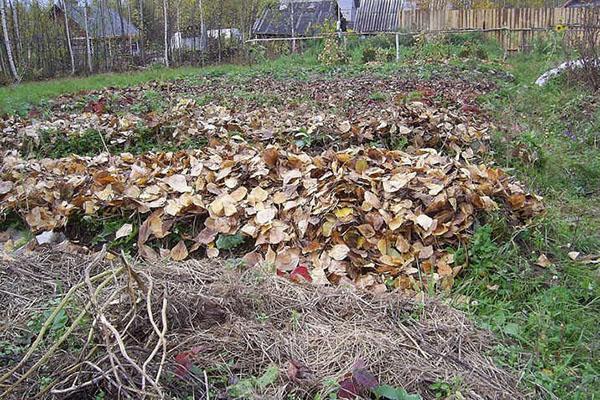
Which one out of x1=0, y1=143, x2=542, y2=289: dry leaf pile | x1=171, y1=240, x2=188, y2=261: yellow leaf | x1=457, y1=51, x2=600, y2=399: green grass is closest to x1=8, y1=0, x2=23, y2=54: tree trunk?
x1=0, y1=143, x2=542, y2=289: dry leaf pile

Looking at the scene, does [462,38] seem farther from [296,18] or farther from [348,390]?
[348,390]

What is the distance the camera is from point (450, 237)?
2807 millimetres

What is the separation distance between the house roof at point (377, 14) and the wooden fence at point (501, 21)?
18.3ft

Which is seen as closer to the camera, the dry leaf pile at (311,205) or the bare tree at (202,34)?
the dry leaf pile at (311,205)

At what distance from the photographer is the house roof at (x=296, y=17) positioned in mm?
23469

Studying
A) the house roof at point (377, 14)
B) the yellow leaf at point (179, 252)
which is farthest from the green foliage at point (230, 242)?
the house roof at point (377, 14)

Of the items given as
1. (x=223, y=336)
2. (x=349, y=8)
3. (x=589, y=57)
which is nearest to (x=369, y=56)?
(x=589, y=57)

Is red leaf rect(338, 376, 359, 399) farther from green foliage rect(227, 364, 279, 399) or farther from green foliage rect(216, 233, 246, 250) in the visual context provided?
green foliage rect(216, 233, 246, 250)

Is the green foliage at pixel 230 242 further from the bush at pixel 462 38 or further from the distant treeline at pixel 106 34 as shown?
the bush at pixel 462 38

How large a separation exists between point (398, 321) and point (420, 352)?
0.19 meters

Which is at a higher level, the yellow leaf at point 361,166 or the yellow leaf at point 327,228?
the yellow leaf at point 361,166

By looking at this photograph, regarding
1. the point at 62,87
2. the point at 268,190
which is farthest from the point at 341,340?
the point at 62,87

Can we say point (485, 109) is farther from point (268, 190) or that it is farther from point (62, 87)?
point (62, 87)

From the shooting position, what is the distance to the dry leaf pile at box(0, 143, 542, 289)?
106 inches
